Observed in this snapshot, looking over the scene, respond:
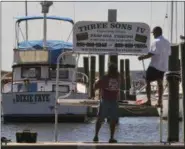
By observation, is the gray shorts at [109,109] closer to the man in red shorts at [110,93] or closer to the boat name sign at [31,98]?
the man in red shorts at [110,93]

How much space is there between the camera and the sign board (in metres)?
15.0

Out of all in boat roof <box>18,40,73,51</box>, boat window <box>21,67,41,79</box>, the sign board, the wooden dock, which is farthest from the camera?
boat window <box>21,67,41,79</box>

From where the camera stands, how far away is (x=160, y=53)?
46.6 ft

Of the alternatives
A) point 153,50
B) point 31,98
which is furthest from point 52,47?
point 153,50

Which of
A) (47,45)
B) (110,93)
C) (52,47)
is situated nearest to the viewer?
(110,93)

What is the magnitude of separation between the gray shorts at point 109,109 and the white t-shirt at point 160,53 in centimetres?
123

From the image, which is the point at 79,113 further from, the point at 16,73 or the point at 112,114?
the point at 112,114

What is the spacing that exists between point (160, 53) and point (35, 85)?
1736 centimetres

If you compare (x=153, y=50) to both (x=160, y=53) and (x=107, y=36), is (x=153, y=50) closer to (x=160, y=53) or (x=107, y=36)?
(x=160, y=53)

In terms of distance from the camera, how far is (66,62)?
1152 inches

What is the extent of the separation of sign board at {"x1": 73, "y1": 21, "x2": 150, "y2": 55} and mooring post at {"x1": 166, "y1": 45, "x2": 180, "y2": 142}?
0.81 meters

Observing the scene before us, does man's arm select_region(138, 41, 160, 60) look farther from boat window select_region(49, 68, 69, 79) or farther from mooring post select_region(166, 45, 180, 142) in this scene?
boat window select_region(49, 68, 69, 79)

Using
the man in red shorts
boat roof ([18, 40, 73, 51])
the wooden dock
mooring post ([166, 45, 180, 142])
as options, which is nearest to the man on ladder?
mooring post ([166, 45, 180, 142])

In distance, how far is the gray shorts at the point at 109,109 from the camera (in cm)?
1391
